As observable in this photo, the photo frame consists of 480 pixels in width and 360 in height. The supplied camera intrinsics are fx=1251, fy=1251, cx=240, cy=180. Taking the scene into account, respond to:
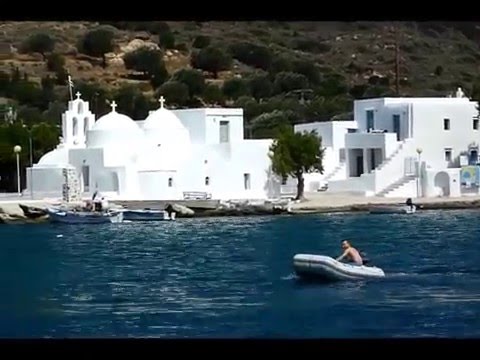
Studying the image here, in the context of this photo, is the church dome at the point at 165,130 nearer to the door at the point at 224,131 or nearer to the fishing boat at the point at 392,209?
the door at the point at 224,131

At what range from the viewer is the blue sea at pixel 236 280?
9203 millimetres

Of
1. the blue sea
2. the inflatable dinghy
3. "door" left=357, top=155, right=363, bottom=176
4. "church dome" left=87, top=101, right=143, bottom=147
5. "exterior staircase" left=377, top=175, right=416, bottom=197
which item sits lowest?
the blue sea

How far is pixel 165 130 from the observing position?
26.3 m

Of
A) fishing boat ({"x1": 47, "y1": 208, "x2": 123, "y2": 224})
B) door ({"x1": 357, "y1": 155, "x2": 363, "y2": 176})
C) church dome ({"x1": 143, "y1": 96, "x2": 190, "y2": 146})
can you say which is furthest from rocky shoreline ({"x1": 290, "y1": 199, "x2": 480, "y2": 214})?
fishing boat ({"x1": 47, "y1": 208, "x2": 123, "y2": 224})

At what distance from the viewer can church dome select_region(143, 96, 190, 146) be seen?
2603 centimetres

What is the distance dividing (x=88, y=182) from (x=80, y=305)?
1458 cm

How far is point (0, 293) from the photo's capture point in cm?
1342

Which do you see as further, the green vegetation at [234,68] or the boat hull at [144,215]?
the green vegetation at [234,68]

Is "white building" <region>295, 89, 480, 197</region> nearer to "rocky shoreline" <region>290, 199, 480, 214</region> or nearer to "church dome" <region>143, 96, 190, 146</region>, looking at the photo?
"rocky shoreline" <region>290, 199, 480, 214</region>

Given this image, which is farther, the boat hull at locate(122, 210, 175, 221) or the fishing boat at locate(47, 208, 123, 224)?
the boat hull at locate(122, 210, 175, 221)

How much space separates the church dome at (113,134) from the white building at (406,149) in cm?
417

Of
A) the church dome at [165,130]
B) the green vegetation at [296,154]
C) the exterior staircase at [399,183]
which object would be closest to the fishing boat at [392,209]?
the exterior staircase at [399,183]

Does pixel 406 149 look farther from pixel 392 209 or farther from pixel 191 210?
pixel 191 210
